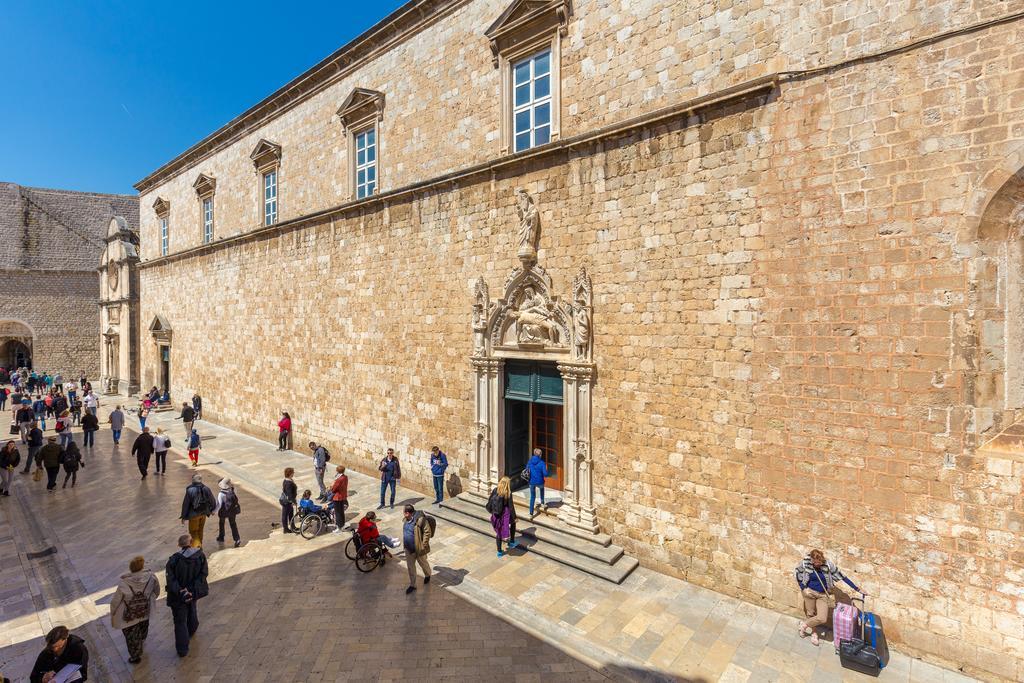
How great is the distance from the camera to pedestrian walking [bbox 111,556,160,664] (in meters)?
5.22

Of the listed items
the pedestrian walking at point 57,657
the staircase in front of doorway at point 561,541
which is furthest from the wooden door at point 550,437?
the pedestrian walking at point 57,657

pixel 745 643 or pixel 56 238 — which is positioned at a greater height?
pixel 56 238

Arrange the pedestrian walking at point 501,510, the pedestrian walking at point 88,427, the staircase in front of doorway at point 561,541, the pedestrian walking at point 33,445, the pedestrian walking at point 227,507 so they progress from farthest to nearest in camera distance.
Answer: the pedestrian walking at point 88,427 < the pedestrian walking at point 33,445 < the pedestrian walking at point 227,507 < the pedestrian walking at point 501,510 < the staircase in front of doorway at point 561,541

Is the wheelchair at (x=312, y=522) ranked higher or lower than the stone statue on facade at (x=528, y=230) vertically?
lower

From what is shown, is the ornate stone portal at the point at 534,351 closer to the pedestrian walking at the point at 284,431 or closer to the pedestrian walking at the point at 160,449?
the pedestrian walking at the point at 284,431

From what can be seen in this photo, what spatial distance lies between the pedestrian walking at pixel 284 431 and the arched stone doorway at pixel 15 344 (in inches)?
1149

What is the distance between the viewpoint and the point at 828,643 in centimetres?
576

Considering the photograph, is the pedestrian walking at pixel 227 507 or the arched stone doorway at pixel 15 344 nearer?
the pedestrian walking at pixel 227 507

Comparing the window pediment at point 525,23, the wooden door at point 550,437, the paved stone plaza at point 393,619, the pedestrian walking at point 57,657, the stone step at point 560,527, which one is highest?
the window pediment at point 525,23

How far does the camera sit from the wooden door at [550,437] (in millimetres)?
9406

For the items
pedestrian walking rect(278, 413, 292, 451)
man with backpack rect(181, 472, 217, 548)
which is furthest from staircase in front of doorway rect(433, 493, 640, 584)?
pedestrian walking rect(278, 413, 292, 451)

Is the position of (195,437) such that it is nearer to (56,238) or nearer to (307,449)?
(307,449)

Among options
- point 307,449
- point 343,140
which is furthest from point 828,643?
point 343,140

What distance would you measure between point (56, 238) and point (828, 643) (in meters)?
45.6
